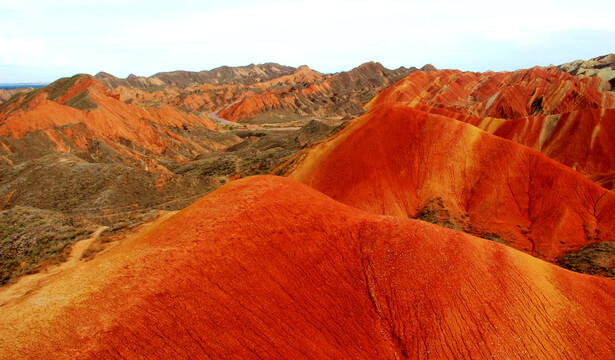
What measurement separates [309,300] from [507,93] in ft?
229

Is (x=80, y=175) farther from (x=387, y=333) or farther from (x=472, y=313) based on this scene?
(x=472, y=313)

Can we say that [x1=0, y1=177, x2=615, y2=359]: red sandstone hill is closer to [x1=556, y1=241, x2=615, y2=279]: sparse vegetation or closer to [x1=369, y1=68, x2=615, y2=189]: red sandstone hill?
[x1=556, y1=241, x2=615, y2=279]: sparse vegetation

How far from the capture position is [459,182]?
2636cm

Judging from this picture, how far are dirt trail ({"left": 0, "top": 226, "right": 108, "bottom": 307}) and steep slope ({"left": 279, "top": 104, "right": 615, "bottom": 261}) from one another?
17481mm

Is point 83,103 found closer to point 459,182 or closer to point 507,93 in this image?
point 459,182

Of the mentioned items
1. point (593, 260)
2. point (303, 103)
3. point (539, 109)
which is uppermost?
point (303, 103)

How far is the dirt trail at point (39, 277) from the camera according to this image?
41.3 feet

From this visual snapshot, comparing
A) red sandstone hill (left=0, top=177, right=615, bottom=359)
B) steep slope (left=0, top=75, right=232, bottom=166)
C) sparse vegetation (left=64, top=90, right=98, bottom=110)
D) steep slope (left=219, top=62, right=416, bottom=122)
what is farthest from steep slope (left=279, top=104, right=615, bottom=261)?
steep slope (left=219, top=62, right=416, bottom=122)

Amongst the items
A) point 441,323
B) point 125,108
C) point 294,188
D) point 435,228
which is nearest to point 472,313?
point 441,323

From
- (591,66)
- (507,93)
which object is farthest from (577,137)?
(591,66)

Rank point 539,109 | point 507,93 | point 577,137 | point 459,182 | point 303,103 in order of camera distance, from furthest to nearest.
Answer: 1. point 303,103
2. point 507,93
3. point 539,109
4. point 577,137
5. point 459,182

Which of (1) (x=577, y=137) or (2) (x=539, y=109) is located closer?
(1) (x=577, y=137)

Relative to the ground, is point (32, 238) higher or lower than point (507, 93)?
lower

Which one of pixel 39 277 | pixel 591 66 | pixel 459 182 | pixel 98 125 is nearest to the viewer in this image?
pixel 39 277
